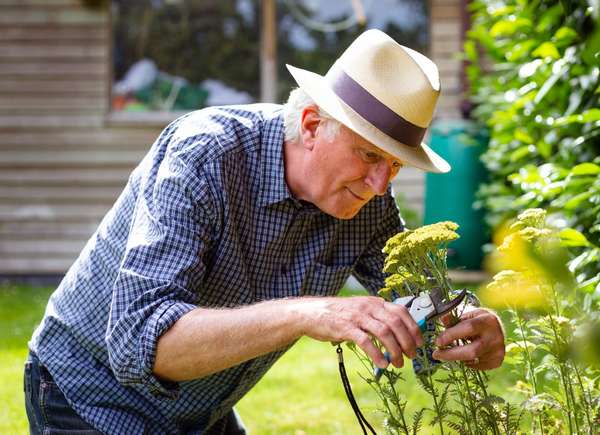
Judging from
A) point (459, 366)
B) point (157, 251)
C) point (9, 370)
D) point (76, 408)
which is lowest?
point (9, 370)

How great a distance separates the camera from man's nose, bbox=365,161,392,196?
2.28m

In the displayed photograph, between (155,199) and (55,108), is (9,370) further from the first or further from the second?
(55,108)

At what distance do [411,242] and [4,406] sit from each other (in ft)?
10.7

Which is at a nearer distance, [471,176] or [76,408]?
[76,408]

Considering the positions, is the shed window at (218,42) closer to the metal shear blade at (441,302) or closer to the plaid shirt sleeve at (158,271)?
the plaid shirt sleeve at (158,271)

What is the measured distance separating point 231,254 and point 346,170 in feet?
1.22

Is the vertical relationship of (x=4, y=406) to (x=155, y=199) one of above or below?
below

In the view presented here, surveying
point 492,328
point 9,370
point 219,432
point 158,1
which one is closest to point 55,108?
point 158,1

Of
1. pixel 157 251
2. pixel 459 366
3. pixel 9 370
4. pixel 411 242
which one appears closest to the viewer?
pixel 411 242

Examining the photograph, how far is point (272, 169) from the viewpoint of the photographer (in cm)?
250

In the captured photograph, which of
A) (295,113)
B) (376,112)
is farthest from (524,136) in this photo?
(376,112)

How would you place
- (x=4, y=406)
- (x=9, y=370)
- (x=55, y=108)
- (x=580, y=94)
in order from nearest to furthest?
(x=580, y=94)
(x=4, y=406)
(x=9, y=370)
(x=55, y=108)

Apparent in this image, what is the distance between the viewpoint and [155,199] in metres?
2.19

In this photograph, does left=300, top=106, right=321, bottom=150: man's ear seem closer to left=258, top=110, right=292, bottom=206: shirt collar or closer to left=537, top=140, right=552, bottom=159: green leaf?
left=258, top=110, right=292, bottom=206: shirt collar
